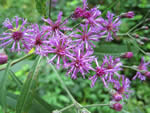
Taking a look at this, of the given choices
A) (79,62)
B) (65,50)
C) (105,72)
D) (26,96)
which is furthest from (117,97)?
(26,96)

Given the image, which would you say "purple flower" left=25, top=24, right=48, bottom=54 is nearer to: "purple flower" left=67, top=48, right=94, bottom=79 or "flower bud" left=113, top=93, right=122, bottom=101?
"purple flower" left=67, top=48, right=94, bottom=79

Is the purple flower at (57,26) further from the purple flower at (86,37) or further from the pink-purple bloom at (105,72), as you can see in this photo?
the pink-purple bloom at (105,72)

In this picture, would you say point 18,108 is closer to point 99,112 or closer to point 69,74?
point 69,74

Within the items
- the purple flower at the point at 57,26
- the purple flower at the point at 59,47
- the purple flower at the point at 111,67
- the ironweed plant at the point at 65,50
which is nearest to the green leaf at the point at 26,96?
the ironweed plant at the point at 65,50

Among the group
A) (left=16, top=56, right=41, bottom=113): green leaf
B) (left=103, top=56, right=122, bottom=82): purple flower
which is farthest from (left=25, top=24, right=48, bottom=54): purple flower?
(left=103, top=56, right=122, bottom=82): purple flower

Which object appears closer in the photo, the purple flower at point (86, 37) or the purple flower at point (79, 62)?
the purple flower at point (79, 62)

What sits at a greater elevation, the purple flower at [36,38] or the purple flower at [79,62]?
the purple flower at [36,38]

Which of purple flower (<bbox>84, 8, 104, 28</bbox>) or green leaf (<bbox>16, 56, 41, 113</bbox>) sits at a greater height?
purple flower (<bbox>84, 8, 104, 28</bbox>)
